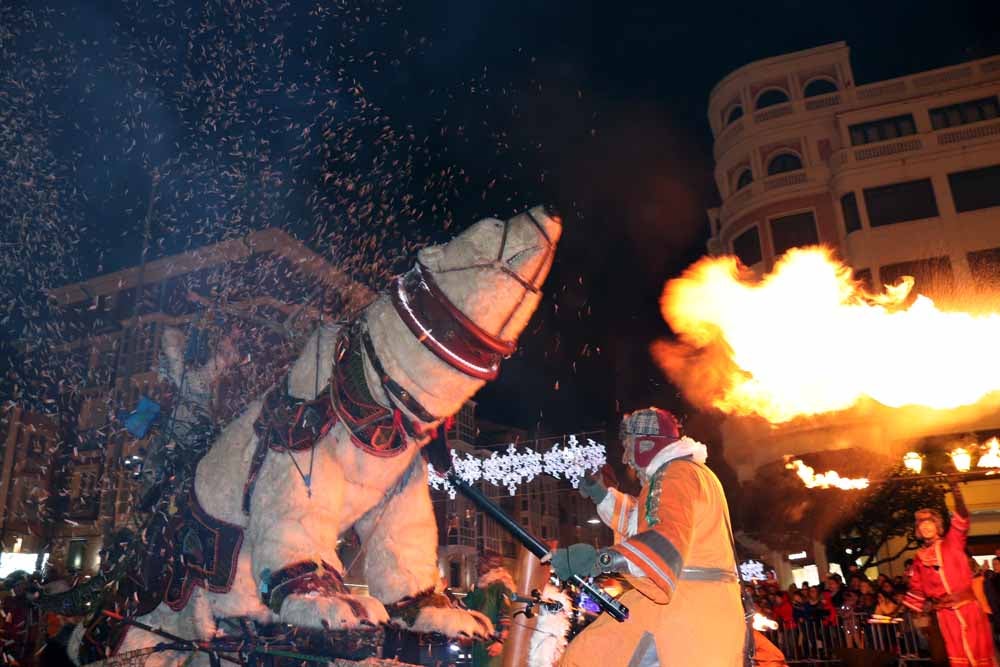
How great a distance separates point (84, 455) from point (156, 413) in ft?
84.7

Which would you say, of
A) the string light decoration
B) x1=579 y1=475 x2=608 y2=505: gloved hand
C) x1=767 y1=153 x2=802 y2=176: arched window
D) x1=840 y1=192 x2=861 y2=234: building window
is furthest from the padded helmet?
x1=767 y1=153 x2=802 y2=176: arched window

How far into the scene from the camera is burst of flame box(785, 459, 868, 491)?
1855 cm

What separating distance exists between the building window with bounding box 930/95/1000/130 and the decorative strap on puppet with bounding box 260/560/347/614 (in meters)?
25.5

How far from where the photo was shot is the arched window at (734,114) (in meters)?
26.8

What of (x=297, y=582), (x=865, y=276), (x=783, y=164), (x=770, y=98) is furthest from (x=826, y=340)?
(x=770, y=98)

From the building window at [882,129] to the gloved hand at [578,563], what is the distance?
975 inches

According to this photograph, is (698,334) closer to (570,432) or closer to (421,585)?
(570,432)

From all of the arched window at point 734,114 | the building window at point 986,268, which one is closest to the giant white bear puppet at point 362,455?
the building window at point 986,268

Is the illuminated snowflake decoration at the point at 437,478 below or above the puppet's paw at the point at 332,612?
above

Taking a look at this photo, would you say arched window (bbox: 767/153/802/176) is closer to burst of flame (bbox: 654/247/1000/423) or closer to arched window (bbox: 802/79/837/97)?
arched window (bbox: 802/79/837/97)

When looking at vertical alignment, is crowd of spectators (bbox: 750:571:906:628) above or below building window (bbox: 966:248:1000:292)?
below

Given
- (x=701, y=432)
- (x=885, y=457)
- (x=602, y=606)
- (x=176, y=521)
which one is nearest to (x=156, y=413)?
(x=176, y=521)

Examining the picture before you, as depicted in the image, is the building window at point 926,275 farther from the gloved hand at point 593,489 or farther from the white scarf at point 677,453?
the white scarf at point 677,453

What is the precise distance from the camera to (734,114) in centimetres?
2738
